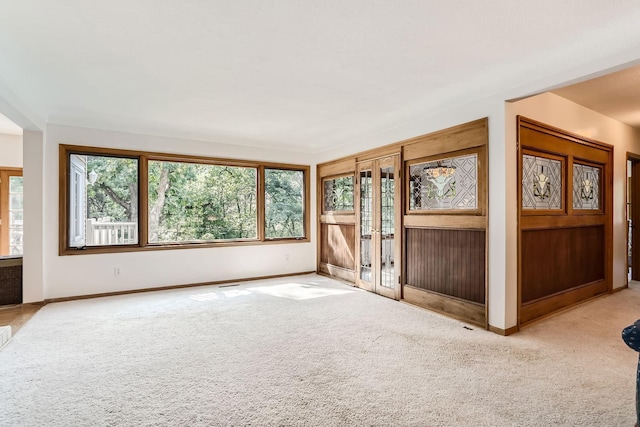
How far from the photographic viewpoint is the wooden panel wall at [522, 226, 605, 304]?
144 inches

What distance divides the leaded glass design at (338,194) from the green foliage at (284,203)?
557mm

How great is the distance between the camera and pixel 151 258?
509cm

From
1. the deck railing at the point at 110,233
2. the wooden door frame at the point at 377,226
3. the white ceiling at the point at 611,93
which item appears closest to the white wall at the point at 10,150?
the deck railing at the point at 110,233

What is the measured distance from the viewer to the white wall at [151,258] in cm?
446

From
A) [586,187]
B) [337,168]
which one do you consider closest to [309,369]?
[337,168]

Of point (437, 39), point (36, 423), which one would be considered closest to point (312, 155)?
point (437, 39)

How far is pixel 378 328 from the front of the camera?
345 cm

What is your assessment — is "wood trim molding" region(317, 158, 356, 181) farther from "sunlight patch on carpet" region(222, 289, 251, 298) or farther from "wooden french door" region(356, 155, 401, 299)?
"sunlight patch on carpet" region(222, 289, 251, 298)

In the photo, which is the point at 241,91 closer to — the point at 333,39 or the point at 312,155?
the point at 333,39

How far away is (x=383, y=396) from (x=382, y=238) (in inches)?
116

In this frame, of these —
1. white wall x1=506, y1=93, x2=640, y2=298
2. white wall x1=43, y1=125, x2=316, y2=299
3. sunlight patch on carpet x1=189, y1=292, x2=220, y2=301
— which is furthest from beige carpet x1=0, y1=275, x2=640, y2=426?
white wall x1=506, y1=93, x2=640, y2=298

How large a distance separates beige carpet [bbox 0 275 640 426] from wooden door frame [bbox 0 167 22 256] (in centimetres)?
304

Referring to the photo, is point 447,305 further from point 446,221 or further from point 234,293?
point 234,293

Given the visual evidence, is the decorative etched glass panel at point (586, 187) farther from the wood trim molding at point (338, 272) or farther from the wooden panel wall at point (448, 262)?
the wood trim molding at point (338, 272)
